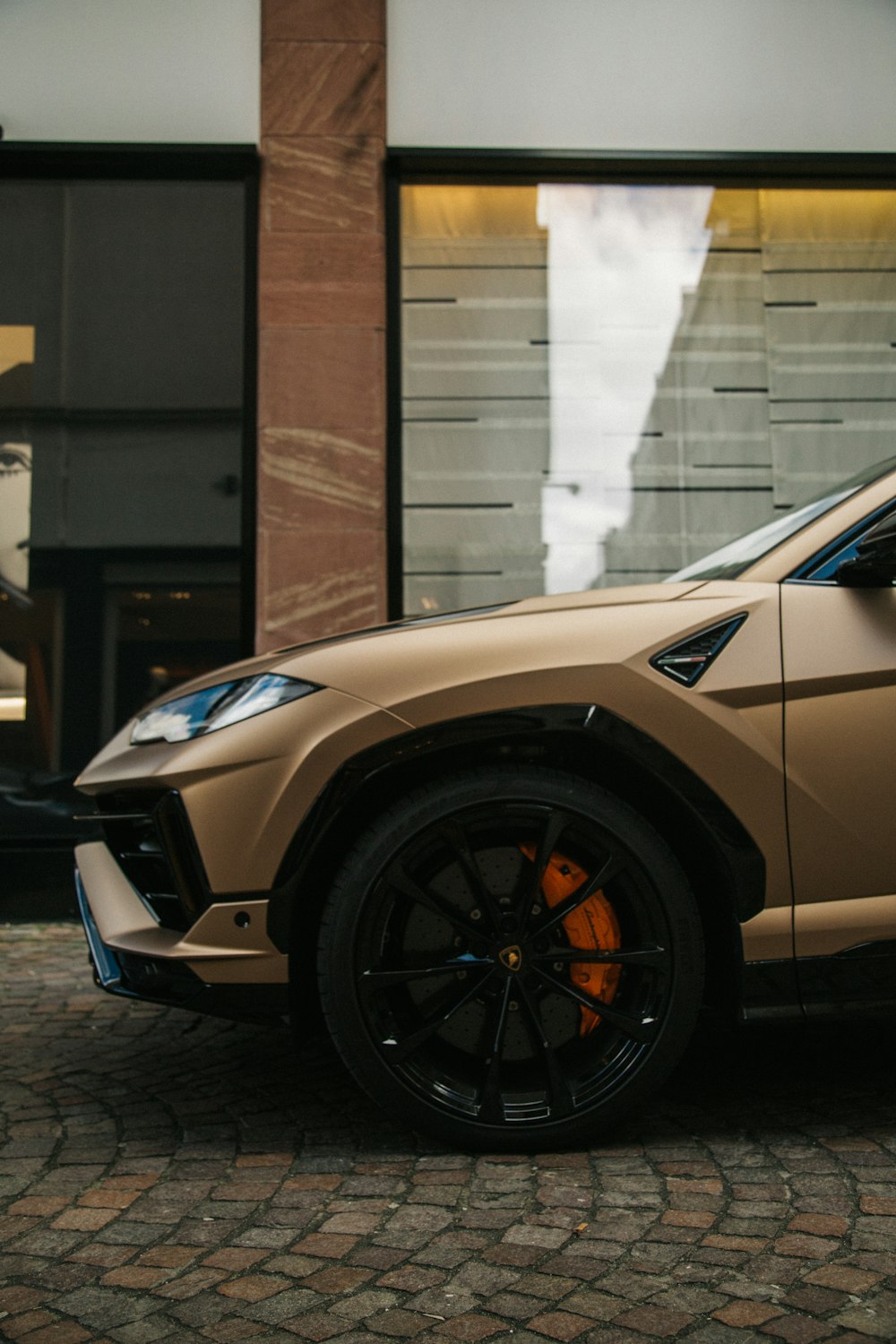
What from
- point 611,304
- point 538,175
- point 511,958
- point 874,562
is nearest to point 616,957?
point 511,958

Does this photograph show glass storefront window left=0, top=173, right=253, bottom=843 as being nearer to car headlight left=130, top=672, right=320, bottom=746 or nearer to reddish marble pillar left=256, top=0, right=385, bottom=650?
reddish marble pillar left=256, top=0, right=385, bottom=650

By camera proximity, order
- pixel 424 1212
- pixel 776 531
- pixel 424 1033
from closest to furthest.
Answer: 1. pixel 424 1212
2. pixel 424 1033
3. pixel 776 531

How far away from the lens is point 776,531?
2.90 metres

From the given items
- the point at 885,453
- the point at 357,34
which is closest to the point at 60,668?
the point at 357,34

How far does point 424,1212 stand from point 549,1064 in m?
0.40

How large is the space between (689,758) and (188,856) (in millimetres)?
1106

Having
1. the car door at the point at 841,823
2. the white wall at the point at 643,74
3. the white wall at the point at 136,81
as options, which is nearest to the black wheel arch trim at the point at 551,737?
the car door at the point at 841,823

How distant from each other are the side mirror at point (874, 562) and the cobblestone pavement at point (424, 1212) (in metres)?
1.24

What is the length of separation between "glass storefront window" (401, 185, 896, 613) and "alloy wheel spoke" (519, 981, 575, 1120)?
422 centimetres

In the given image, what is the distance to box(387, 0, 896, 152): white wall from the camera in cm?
635

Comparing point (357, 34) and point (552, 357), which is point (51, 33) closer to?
point (357, 34)

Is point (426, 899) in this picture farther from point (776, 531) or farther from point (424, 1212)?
point (776, 531)

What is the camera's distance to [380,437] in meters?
6.23

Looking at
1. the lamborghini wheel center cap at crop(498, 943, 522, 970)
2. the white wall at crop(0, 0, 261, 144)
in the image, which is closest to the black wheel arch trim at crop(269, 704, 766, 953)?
the lamborghini wheel center cap at crop(498, 943, 522, 970)
